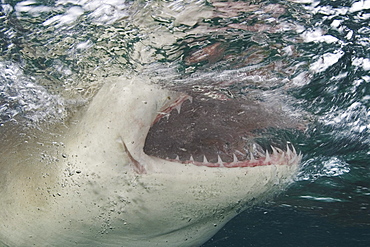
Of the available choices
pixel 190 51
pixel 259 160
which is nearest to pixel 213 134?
pixel 259 160

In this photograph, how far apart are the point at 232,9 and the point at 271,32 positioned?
62 centimetres

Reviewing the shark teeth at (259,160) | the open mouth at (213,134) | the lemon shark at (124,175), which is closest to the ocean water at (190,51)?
the open mouth at (213,134)

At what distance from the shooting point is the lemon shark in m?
2.80

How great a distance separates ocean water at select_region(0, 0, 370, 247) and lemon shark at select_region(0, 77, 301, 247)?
446 millimetres

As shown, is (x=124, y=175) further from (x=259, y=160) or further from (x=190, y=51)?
(x=190, y=51)

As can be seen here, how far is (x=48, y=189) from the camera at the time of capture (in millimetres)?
2898

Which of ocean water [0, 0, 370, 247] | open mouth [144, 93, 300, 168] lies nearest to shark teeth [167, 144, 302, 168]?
open mouth [144, 93, 300, 168]

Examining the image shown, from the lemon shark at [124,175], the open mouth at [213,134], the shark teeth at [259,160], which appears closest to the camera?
the lemon shark at [124,175]

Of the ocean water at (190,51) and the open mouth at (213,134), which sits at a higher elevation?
the ocean water at (190,51)

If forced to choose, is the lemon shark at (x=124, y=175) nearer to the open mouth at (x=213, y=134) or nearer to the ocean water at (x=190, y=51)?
the open mouth at (x=213, y=134)

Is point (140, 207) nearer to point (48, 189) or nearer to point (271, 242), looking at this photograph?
point (48, 189)

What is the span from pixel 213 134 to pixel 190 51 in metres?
0.97

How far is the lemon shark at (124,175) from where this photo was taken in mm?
2805

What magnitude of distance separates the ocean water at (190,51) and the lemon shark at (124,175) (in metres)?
0.45
